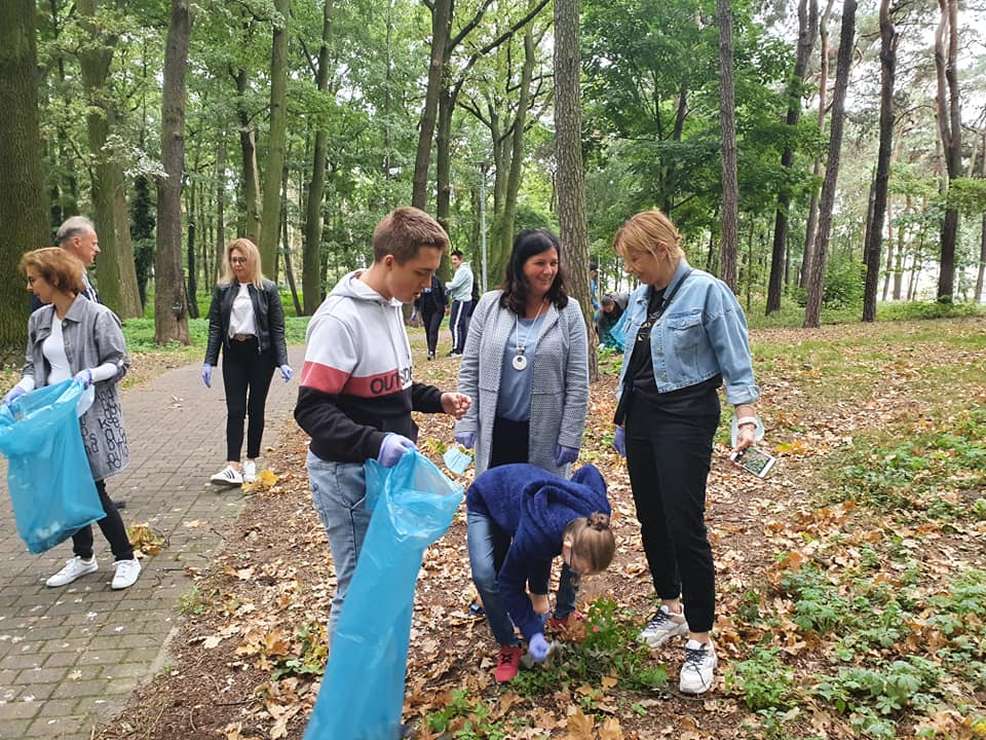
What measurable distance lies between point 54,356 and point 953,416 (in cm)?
767

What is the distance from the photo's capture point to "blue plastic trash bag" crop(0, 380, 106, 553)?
3484 millimetres

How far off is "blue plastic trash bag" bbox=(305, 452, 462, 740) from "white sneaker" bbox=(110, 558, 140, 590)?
92.7 inches

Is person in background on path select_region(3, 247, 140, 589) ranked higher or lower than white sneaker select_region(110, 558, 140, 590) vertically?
higher

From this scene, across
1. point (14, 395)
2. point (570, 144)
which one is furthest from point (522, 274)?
point (570, 144)

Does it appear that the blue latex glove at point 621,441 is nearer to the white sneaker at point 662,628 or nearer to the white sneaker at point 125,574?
the white sneaker at point 662,628

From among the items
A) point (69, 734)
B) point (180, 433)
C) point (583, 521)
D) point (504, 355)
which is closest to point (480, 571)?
point (583, 521)

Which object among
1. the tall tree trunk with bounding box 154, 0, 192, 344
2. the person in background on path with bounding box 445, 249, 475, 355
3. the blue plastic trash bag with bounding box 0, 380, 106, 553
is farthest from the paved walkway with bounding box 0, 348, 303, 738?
the tall tree trunk with bounding box 154, 0, 192, 344

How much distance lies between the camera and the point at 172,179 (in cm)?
1347

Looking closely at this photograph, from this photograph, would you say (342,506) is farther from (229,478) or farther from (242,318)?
(229,478)

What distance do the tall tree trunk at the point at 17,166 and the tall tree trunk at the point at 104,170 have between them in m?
3.59

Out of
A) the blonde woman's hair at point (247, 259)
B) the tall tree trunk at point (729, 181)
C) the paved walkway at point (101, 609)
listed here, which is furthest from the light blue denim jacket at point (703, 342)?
the tall tree trunk at point (729, 181)

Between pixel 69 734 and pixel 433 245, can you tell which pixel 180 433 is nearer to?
pixel 69 734

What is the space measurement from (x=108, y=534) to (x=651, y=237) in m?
3.50

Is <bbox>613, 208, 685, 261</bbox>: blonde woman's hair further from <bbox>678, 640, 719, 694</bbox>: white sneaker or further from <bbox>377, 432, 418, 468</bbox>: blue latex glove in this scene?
<bbox>678, 640, 719, 694</bbox>: white sneaker
